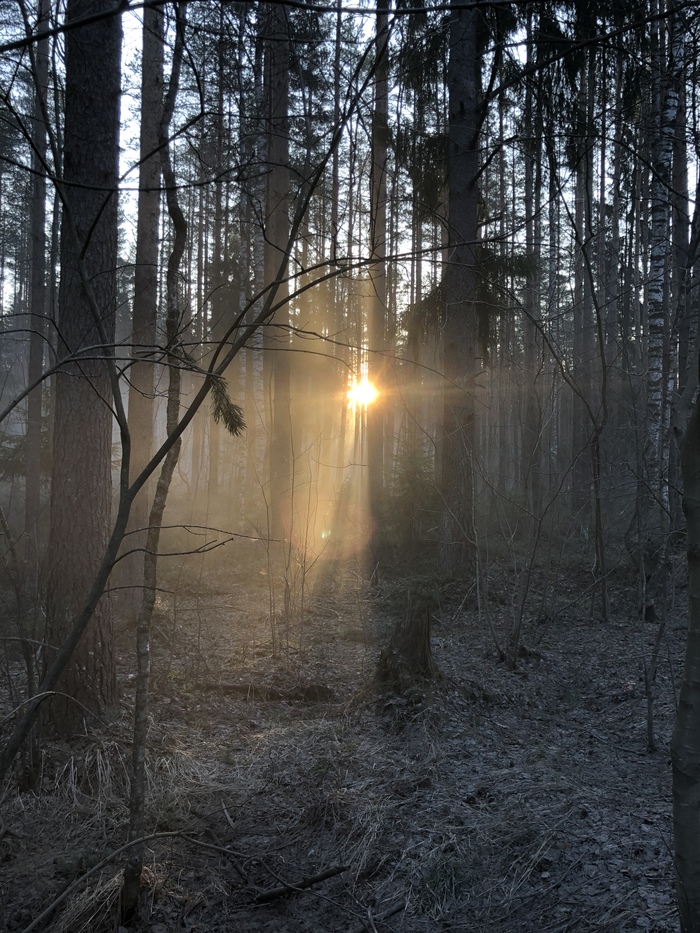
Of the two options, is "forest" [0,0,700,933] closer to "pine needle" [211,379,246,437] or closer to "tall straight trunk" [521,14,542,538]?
"pine needle" [211,379,246,437]

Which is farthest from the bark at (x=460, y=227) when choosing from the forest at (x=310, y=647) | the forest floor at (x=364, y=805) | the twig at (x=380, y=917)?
the twig at (x=380, y=917)

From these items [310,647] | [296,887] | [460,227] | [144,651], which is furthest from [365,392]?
[296,887]

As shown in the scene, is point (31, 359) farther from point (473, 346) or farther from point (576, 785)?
→ point (576, 785)

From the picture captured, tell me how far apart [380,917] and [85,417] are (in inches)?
150

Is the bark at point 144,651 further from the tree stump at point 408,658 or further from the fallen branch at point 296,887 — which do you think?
the tree stump at point 408,658

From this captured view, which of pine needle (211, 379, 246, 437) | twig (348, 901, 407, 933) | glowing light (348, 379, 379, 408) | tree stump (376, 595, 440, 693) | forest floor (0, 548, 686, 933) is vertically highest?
glowing light (348, 379, 379, 408)

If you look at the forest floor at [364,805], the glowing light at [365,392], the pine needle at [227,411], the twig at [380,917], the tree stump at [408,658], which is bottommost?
the twig at [380,917]

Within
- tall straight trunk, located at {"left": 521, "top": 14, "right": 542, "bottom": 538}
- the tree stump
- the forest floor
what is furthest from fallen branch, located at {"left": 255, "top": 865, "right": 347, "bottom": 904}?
tall straight trunk, located at {"left": 521, "top": 14, "right": 542, "bottom": 538}

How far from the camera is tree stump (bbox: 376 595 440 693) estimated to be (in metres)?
5.67

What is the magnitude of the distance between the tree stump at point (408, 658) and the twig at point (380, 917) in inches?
91.4

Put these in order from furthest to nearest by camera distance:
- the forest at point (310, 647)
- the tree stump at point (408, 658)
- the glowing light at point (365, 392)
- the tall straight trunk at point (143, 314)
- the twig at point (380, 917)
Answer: the glowing light at point (365, 392), the tall straight trunk at point (143, 314), the tree stump at point (408, 658), the twig at point (380, 917), the forest at point (310, 647)

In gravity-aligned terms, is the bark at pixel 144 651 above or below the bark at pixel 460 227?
below

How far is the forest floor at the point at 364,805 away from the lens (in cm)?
325

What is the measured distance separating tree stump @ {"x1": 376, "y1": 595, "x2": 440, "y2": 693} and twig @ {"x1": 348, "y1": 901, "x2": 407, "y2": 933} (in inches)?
91.4
